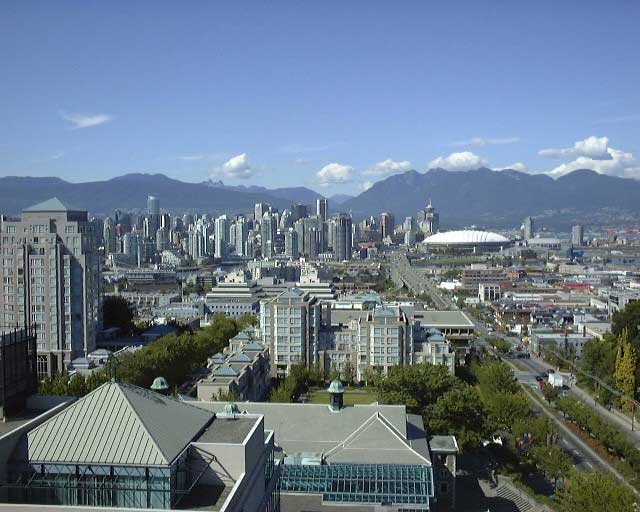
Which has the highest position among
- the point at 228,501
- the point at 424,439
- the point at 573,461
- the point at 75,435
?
the point at 75,435

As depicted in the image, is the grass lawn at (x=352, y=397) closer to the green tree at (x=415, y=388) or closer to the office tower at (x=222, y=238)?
the green tree at (x=415, y=388)

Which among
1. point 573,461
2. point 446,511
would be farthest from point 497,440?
point 446,511

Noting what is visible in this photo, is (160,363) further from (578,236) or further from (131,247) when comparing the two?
(578,236)

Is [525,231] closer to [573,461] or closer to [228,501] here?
[573,461]

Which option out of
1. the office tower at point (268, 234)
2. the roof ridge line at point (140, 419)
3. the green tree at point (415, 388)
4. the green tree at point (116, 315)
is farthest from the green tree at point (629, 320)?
the office tower at point (268, 234)

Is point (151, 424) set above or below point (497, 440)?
above

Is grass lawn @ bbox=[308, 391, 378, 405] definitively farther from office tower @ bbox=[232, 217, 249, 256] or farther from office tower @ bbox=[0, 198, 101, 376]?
office tower @ bbox=[232, 217, 249, 256]

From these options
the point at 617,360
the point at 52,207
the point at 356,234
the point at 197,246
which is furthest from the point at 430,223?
the point at 617,360

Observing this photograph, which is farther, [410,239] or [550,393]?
[410,239]
